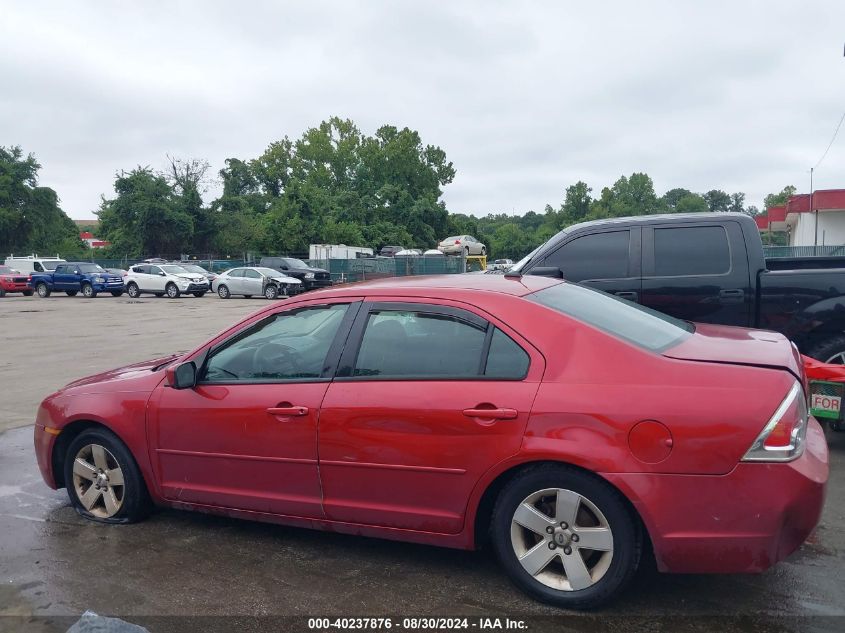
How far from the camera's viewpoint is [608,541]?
3154mm

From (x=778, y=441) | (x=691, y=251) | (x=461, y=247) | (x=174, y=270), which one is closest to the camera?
(x=778, y=441)

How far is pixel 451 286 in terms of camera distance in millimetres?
3848

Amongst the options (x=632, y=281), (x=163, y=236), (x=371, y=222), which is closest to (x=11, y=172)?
(x=163, y=236)

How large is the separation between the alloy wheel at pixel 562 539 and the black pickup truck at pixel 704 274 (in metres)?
3.58

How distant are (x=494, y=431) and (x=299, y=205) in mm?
49087

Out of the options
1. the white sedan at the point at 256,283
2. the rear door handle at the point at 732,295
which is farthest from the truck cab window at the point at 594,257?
the white sedan at the point at 256,283

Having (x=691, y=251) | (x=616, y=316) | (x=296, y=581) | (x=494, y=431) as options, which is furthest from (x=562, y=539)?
(x=691, y=251)

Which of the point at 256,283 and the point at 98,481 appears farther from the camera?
the point at 256,283

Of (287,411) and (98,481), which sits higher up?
(287,411)

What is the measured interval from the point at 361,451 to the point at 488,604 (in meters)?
0.94

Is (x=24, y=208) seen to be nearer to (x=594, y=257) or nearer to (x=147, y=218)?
(x=147, y=218)

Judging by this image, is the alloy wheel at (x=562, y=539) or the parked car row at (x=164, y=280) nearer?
the alloy wheel at (x=562, y=539)

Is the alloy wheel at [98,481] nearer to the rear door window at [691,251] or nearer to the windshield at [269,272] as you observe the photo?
the rear door window at [691,251]

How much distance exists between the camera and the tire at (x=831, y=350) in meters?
5.87
